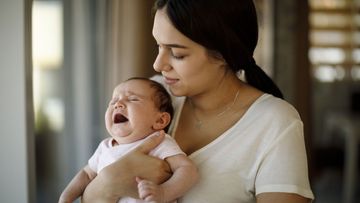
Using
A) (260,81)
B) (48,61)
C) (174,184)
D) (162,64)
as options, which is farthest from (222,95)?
(48,61)

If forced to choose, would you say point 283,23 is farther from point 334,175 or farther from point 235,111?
point 235,111

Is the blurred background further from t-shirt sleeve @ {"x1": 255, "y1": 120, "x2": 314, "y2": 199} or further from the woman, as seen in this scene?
t-shirt sleeve @ {"x1": 255, "y1": 120, "x2": 314, "y2": 199}

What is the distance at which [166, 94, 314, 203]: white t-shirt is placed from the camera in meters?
1.09

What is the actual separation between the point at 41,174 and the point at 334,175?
3530 millimetres

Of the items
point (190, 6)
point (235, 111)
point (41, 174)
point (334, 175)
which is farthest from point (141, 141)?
point (334, 175)

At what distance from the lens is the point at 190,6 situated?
3.76 ft

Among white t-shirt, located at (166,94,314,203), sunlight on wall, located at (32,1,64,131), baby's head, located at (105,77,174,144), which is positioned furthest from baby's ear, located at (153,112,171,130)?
sunlight on wall, located at (32,1,64,131)

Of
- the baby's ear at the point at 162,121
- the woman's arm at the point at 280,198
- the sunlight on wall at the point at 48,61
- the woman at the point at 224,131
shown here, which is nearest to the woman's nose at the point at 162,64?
the woman at the point at 224,131

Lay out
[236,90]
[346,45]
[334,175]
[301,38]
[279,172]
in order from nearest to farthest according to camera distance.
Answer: [279,172] → [236,90] → [301,38] → [334,175] → [346,45]

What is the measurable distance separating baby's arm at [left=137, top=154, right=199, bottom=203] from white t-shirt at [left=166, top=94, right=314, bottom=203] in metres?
0.06

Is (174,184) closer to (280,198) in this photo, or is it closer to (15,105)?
(280,198)

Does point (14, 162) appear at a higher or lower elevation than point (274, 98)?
lower

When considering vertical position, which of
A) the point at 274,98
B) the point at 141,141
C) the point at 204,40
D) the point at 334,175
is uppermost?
the point at 204,40

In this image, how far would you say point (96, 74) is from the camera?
260 centimetres
